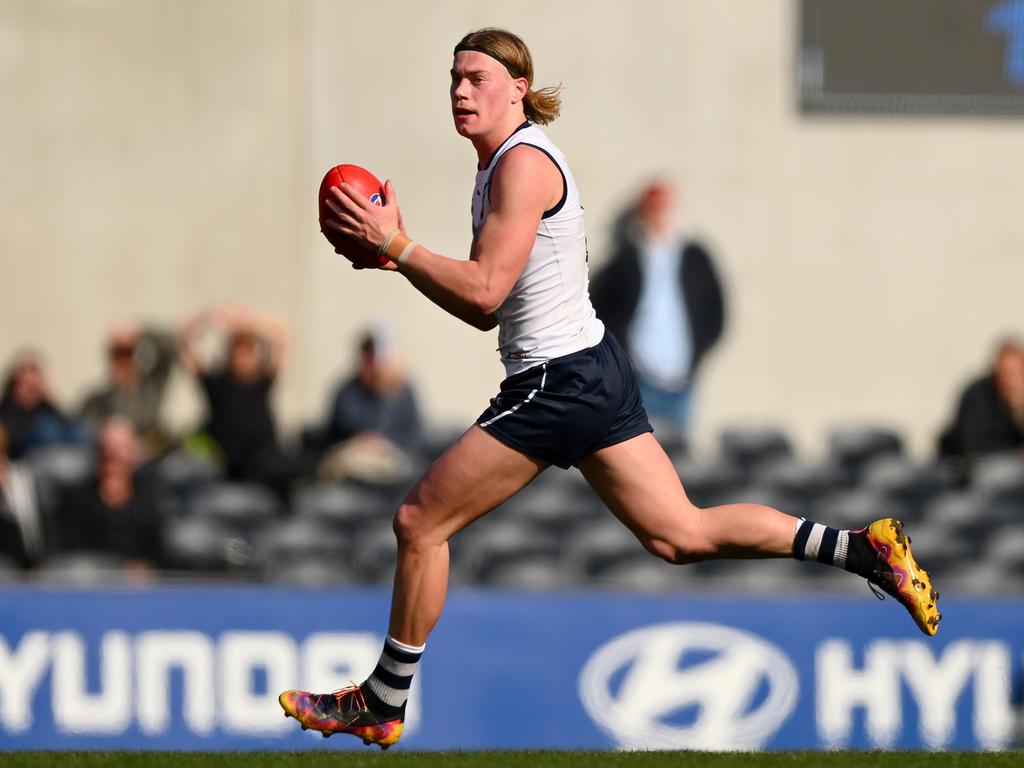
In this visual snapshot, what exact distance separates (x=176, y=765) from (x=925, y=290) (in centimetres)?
909

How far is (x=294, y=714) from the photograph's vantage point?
545 centimetres

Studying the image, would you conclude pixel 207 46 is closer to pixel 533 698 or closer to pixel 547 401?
pixel 533 698

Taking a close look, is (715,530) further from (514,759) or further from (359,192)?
(359,192)

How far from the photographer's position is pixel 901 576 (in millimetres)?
5363

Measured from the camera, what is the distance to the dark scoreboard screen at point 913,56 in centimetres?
1233

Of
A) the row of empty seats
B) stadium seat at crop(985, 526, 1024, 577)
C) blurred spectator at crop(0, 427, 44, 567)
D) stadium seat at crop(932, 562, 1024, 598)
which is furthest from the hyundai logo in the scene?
blurred spectator at crop(0, 427, 44, 567)

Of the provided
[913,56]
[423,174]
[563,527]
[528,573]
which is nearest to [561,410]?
[528,573]

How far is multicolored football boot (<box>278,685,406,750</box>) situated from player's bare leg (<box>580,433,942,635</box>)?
94cm

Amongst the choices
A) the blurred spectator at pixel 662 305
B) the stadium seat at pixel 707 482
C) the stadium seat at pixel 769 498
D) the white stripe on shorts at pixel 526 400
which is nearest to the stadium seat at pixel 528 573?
the stadium seat at pixel 707 482

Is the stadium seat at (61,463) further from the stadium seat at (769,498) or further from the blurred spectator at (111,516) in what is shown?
the stadium seat at (769,498)

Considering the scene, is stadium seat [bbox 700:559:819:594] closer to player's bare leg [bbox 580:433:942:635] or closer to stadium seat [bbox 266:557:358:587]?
stadium seat [bbox 266:557:358:587]

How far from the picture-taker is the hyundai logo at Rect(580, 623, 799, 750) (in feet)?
27.2

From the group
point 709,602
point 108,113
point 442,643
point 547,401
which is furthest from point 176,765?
point 108,113

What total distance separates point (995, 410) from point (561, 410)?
266 inches
